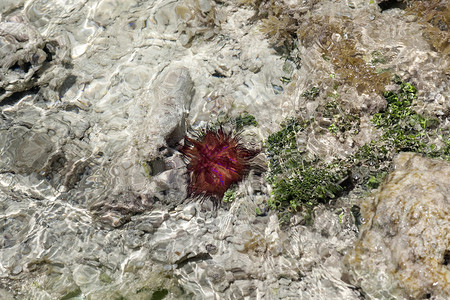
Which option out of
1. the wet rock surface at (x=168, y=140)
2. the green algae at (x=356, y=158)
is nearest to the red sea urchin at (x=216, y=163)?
the wet rock surface at (x=168, y=140)

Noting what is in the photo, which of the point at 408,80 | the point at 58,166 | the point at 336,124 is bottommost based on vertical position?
the point at 58,166

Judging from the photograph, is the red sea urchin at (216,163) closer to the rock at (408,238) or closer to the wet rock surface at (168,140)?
the wet rock surface at (168,140)

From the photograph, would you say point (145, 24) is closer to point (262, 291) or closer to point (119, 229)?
point (119, 229)

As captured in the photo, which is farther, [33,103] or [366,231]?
[33,103]

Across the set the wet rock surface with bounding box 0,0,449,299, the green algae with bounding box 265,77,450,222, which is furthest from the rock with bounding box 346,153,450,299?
the green algae with bounding box 265,77,450,222

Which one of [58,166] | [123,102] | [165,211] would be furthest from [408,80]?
[58,166]

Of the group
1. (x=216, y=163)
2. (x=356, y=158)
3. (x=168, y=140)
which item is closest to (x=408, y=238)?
(x=356, y=158)
